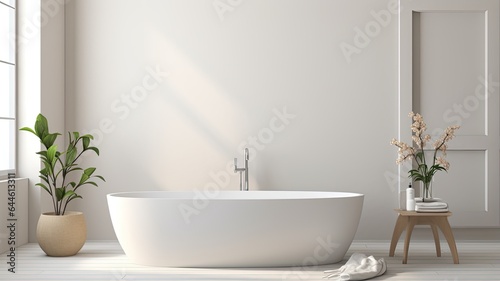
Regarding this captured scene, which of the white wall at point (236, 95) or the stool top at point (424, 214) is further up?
the white wall at point (236, 95)

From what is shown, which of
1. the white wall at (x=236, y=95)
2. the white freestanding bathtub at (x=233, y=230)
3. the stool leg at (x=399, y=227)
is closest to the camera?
the white freestanding bathtub at (x=233, y=230)

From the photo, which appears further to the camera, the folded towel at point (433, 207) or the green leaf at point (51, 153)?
the green leaf at point (51, 153)

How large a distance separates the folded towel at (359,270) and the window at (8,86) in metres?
2.60

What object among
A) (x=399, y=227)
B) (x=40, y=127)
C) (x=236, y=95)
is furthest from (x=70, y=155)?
(x=399, y=227)

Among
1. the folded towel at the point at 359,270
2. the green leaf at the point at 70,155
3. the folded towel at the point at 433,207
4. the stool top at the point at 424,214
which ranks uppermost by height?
the green leaf at the point at 70,155

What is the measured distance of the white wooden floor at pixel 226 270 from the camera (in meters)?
4.21

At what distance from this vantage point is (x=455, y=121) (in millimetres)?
5723

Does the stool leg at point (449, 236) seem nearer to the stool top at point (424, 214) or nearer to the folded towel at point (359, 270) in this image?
the stool top at point (424, 214)

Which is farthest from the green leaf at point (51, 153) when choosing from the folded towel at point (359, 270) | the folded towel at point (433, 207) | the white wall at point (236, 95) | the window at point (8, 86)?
the folded towel at point (433, 207)

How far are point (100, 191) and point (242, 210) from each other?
1885 mm

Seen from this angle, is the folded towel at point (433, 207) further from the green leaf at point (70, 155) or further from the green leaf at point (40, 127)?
the green leaf at point (40, 127)

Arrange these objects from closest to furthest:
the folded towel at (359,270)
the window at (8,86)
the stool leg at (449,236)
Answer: the folded towel at (359,270)
the stool leg at (449,236)
the window at (8,86)

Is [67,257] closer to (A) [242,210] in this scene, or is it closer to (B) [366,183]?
(A) [242,210]

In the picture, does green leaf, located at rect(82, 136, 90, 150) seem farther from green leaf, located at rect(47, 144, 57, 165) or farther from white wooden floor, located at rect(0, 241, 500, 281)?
white wooden floor, located at rect(0, 241, 500, 281)
